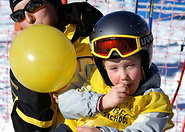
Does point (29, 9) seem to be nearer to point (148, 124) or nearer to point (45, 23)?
point (45, 23)

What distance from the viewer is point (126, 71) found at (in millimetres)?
2270

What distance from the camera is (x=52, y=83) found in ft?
7.19

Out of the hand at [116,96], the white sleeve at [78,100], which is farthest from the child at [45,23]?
the hand at [116,96]

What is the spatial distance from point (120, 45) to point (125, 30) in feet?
0.33

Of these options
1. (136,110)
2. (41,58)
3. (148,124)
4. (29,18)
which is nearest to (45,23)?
(29,18)

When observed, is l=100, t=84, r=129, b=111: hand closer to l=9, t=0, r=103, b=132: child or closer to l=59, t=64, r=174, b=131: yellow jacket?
l=59, t=64, r=174, b=131: yellow jacket

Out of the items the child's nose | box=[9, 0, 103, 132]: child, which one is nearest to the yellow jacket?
box=[9, 0, 103, 132]: child

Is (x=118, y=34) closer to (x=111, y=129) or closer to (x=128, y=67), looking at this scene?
(x=128, y=67)

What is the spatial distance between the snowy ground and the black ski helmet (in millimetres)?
2249

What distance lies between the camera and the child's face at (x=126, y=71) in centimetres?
227

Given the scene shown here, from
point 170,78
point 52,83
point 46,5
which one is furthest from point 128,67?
point 170,78

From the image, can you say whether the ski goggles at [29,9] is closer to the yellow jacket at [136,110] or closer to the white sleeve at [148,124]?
the yellow jacket at [136,110]

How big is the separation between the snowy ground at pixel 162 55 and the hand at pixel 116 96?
2.33m

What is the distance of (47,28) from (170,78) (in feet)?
12.6
